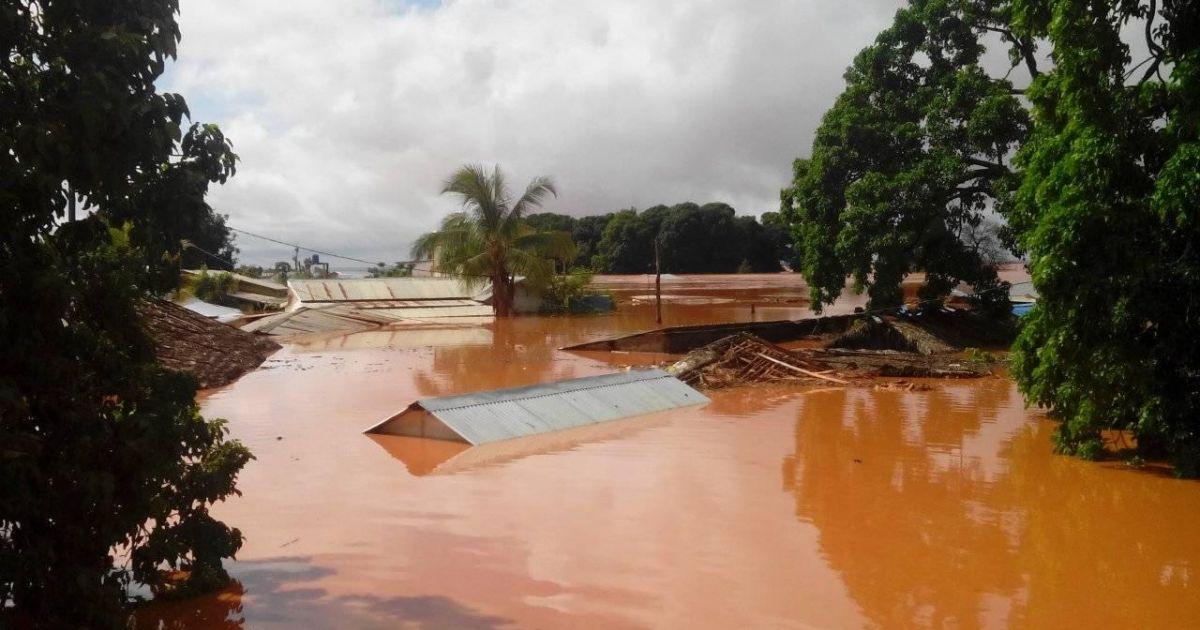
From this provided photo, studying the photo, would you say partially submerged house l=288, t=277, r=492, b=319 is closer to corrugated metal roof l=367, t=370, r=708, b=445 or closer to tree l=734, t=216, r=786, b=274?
corrugated metal roof l=367, t=370, r=708, b=445

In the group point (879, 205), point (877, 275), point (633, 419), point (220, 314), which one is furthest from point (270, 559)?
point (220, 314)

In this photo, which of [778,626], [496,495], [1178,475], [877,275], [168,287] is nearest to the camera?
[168,287]

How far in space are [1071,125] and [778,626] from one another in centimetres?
665

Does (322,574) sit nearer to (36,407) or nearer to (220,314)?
(36,407)

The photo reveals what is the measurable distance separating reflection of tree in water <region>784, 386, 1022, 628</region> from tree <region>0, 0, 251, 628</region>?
421cm

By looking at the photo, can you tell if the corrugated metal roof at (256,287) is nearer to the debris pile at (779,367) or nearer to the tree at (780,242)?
the debris pile at (779,367)

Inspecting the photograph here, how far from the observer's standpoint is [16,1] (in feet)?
14.3

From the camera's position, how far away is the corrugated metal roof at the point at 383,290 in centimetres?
3234

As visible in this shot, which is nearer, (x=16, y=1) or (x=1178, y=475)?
(x=16, y=1)

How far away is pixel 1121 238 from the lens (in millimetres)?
8953

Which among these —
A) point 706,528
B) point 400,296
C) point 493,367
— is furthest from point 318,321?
point 706,528

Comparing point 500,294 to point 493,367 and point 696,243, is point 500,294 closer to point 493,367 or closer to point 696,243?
point 493,367

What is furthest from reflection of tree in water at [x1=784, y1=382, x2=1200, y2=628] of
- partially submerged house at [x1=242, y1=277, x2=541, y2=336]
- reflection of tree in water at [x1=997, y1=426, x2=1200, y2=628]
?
partially submerged house at [x1=242, y1=277, x2=541, y2=336]

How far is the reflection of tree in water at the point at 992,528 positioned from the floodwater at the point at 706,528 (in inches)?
0.9
